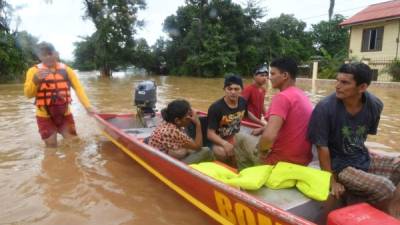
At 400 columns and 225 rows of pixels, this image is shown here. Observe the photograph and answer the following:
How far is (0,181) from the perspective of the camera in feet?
13.9

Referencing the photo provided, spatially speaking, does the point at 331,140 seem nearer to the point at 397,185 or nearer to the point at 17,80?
the point at 397,185

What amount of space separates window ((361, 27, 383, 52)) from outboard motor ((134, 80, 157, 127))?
16284 mm

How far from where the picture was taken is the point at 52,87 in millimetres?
4879

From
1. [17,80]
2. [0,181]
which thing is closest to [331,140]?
[0,181]

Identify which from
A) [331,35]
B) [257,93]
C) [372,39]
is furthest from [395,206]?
[331,35]

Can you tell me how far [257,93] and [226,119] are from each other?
48.2 inches

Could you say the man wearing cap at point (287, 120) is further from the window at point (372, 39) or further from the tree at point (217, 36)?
the tree at point (217, 36)

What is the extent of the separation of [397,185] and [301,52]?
29754mm

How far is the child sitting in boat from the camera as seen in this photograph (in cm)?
358

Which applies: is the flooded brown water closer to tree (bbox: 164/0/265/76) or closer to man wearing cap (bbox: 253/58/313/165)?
man wearing cap (bbox: 253/58/313/165)

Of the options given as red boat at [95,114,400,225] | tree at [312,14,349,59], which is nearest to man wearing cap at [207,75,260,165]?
red boat at [95,114,400,225]

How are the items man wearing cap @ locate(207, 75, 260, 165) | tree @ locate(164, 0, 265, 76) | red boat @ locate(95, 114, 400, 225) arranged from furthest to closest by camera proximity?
1. tree @ locate(164, 0, 265, 76)
2. man wearing cap @ locate(207, 75, 260, 165)
3. red boat @ locate(95, 114, 400, 225)

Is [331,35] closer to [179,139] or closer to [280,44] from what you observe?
[280,44]

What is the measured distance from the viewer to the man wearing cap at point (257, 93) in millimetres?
4836
